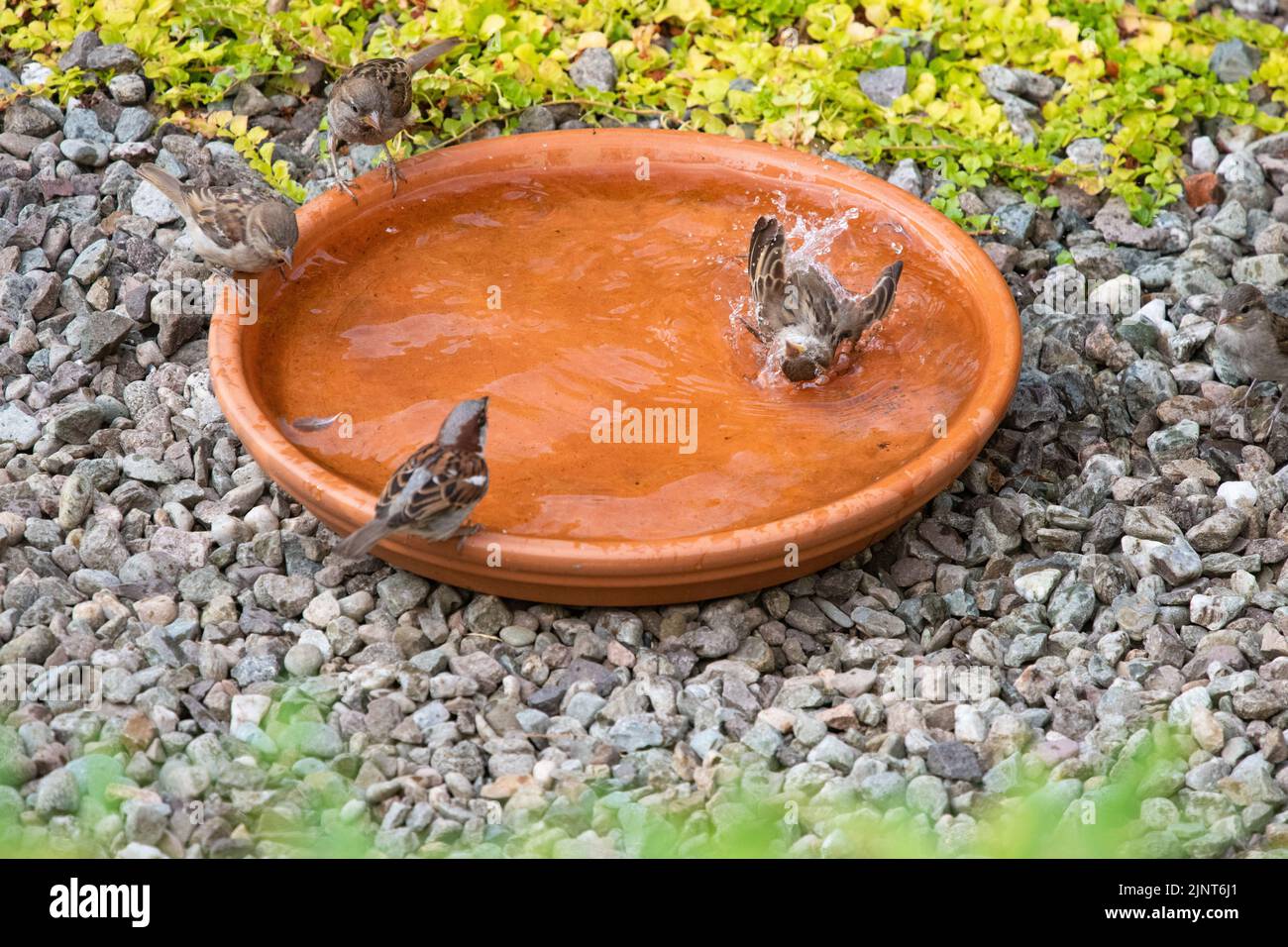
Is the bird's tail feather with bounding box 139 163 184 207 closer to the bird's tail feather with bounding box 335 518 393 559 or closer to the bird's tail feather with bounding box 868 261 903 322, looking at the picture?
the bird's tail feather with bounding box 335 518 393 559

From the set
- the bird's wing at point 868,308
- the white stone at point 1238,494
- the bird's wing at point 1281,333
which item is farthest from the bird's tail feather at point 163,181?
the bird's wing at point 1281,333

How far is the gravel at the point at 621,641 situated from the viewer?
4750 mm

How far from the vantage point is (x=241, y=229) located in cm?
630

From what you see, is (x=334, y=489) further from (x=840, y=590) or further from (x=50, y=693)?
(x=840, y=590)

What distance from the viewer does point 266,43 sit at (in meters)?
8.12

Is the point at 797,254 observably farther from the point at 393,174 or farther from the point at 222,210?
the point at 222,210

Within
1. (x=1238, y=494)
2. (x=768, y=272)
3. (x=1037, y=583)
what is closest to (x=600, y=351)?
(x=768, y=272)

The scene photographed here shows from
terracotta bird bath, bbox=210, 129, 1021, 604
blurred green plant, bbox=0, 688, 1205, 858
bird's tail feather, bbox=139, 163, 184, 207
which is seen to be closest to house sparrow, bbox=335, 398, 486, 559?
terracotta bird bath, bbox=210, 129, 1021, 604

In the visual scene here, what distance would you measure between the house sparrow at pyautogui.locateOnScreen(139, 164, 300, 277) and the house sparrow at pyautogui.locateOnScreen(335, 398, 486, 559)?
1595 mm

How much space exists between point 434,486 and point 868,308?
212cm

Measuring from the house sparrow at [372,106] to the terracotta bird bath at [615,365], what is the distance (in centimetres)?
22

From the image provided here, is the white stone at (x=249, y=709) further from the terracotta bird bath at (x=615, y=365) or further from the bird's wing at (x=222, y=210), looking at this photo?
the bird's wing at (x=222, y=210)

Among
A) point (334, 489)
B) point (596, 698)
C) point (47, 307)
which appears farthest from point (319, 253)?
point (596, 698)

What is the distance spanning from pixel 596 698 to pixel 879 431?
165cm
